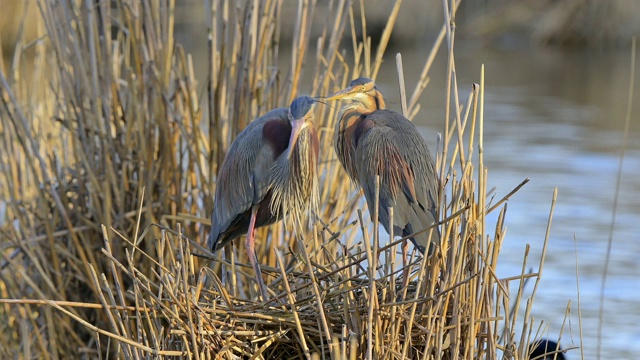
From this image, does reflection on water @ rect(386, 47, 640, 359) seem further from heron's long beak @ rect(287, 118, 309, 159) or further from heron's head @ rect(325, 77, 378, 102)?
heron's long beak @ rect(287, 118, 309, 159)

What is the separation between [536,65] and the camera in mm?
13484

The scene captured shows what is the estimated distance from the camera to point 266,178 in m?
2.70

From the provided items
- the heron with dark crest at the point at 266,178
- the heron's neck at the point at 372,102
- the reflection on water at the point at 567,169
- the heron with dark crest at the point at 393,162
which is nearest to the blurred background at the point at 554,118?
the reflection on water at the point at 567,169

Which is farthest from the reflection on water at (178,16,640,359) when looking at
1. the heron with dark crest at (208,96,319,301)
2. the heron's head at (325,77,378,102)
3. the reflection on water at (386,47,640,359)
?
the heron with dark crest at (208,96,319,301)

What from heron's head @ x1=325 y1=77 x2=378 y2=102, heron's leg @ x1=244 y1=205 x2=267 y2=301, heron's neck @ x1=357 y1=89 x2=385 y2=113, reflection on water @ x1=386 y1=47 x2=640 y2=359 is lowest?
reflection on water @ x1=386 y1=47 x2=640 y2=359

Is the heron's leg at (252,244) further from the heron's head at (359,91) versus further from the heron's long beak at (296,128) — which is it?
the heron's head at (359,91)

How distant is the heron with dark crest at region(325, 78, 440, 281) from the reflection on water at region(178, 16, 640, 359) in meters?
0.19

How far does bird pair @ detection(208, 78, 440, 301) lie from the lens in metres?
2.46

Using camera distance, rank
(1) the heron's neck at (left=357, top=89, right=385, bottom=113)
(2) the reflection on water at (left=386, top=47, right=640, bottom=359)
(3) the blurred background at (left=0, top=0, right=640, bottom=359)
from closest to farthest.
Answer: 1. (1) the heron's neck at (left=357, top=89, right=385, bottom=113)
2. (2) the reflection on water at (left=386, top=47, right=640, bottom=359)
3. (3) the blurred background at (left=0, top=0, right=640, bottom=359)

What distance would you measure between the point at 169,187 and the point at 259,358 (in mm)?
1352

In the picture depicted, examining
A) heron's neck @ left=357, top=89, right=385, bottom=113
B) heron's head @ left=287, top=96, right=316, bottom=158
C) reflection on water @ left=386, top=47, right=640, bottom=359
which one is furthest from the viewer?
reflection on water @ left=386, top=47, right=640, bottom=359

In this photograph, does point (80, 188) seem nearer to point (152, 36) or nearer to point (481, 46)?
point (152, 36)

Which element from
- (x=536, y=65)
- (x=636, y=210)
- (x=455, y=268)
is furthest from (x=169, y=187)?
(x=536, y=65)

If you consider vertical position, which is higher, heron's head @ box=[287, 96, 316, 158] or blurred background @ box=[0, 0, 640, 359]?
heron's head @ box=[287, 96, 316, 158]
